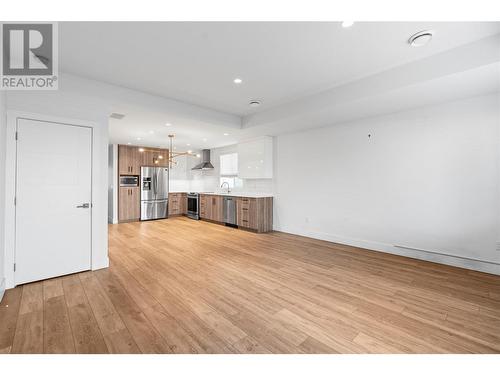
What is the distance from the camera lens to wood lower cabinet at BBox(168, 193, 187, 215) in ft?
27.3

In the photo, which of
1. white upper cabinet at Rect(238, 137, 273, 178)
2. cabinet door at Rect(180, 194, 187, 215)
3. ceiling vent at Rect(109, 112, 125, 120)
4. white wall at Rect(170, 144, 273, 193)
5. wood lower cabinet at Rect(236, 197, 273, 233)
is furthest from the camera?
cabinet door at Rect(180, 194, 187, 215)

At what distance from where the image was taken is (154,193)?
7617mm

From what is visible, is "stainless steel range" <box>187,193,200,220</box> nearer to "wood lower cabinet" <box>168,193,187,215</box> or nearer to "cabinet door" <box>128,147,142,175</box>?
"wood lower cabinet" <box>168,193,187,215</box>

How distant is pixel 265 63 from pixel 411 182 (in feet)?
10.1

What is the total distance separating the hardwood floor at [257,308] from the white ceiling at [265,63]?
249cm

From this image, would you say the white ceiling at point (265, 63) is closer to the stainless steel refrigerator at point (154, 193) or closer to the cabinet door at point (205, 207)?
the cabinet door at point (205, 207)

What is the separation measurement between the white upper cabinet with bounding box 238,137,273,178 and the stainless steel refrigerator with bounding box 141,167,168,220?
3.12m

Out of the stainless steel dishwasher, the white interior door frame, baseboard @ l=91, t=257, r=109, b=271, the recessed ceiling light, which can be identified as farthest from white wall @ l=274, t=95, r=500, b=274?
the white interior door frame

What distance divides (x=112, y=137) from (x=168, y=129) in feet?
6.49

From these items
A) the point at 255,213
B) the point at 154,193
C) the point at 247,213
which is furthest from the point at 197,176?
the point at 255,213

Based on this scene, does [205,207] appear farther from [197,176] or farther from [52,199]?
[52,199]

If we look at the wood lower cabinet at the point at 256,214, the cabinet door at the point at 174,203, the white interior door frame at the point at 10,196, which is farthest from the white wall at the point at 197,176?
the white interior door frame at the point at 10,196

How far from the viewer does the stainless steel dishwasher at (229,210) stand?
6.28 meters
